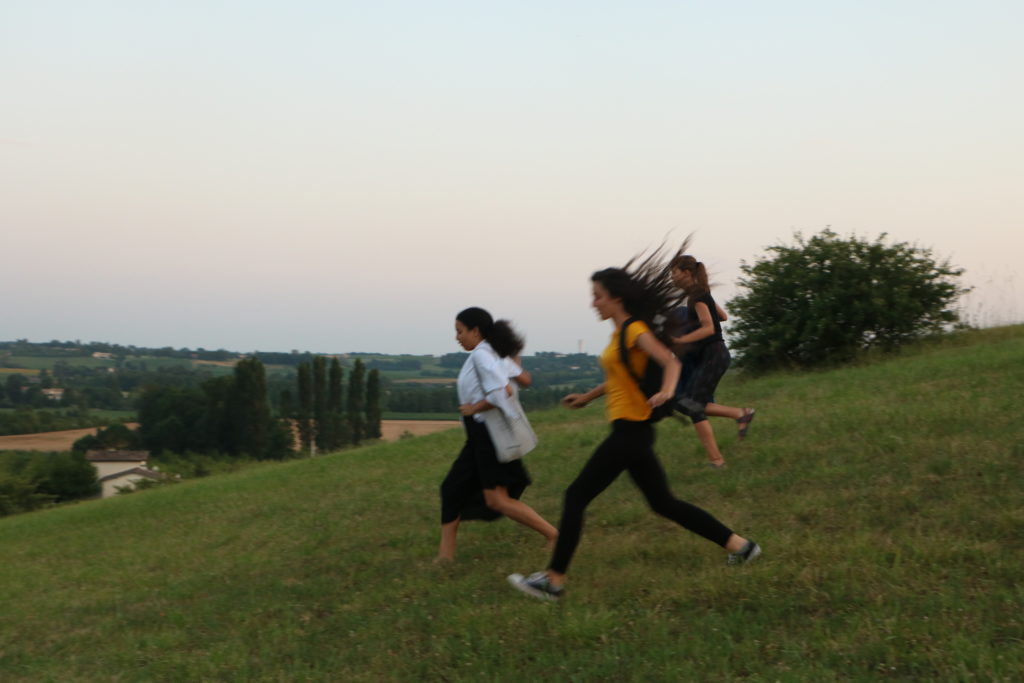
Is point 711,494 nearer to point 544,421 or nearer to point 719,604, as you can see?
point 719,604

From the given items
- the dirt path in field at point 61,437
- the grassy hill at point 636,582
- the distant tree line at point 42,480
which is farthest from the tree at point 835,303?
the dirt path in field at point 61,437

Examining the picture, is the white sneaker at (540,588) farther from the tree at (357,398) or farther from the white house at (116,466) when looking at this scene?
the tree at (357,398)

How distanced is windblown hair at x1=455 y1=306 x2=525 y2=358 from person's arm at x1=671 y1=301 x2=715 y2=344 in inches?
71.8

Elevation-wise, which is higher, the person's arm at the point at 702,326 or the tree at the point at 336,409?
the person's arm at the point at 702,326

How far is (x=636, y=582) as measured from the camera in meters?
5.60

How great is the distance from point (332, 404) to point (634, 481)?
270 feet

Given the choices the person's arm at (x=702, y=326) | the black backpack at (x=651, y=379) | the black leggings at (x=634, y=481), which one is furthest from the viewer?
the person's arm at (x=702, y=326)

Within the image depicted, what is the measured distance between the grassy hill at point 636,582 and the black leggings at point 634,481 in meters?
0.28

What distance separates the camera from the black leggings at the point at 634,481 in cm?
528

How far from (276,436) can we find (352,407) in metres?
9.17

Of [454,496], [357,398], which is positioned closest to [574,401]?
[454,496]

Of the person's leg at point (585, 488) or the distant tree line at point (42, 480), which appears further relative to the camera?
the distant tree line at point (42, 480)

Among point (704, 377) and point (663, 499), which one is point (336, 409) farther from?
point (663, 499)

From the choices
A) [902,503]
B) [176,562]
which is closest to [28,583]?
[176,562]
